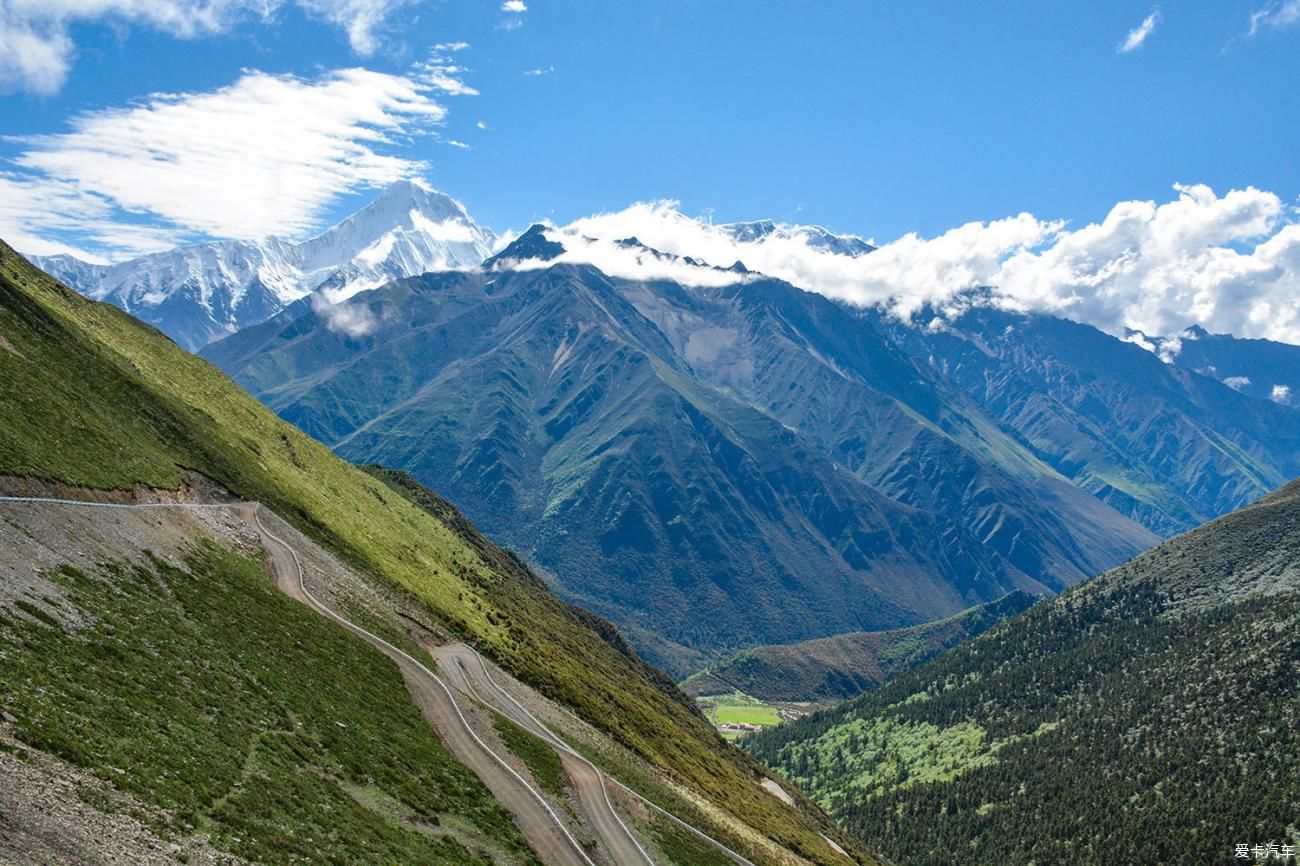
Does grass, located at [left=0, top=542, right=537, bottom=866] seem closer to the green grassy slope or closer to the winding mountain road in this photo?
the winding mountain road

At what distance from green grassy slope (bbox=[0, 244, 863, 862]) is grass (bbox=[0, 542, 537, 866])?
19.9m

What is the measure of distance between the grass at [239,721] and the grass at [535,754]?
848 cm

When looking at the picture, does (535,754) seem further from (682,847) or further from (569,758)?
(682,847)

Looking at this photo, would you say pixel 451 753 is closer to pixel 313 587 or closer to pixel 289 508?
pixel 313 587

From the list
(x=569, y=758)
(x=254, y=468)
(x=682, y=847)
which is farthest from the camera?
(x=254, y=468)

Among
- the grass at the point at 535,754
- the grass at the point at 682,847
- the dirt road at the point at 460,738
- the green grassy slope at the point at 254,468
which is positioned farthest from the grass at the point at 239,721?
the green grassy slope at the point at 254,468

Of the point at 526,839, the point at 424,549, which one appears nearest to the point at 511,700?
the point at 526,839

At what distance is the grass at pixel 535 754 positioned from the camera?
77.0m

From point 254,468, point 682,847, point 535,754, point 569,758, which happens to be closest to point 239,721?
point 535,754

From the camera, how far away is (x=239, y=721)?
54.9 m

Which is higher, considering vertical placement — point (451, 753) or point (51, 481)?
point (51, 481)

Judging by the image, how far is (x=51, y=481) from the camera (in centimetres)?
7231

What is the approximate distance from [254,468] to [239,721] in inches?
2782

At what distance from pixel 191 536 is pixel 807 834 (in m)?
105
